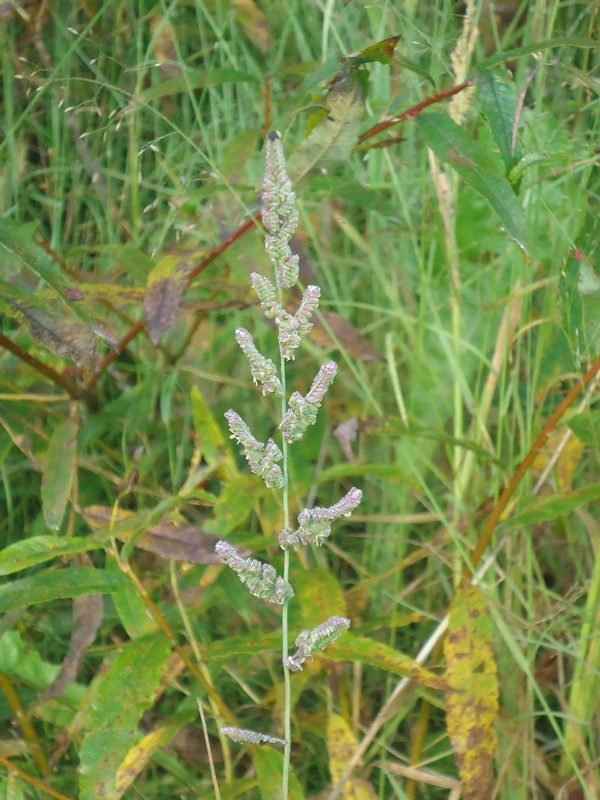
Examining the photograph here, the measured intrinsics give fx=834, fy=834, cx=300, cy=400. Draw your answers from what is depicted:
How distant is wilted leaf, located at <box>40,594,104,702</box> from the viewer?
93 cm

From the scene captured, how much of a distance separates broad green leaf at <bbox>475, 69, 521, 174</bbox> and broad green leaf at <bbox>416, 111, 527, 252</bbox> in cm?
2

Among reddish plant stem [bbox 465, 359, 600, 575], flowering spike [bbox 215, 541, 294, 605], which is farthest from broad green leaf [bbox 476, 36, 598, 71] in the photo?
flowering spike [bbox 215, 541, 294, 605]

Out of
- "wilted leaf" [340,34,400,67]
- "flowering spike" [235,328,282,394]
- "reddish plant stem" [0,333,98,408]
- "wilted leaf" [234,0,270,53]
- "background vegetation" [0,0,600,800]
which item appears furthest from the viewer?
"wilted leaf" [234,0,270,53]

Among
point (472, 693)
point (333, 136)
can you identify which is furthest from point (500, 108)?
point (472, 693)

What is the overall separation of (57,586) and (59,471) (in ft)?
0.70

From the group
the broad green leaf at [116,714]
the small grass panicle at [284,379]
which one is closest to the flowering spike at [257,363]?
the small grass panicle at [284,379]

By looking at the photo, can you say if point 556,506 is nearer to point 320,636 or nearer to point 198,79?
point 320,636

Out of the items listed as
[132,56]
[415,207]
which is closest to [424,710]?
[415,207]

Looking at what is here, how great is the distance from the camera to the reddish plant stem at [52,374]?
95 cm

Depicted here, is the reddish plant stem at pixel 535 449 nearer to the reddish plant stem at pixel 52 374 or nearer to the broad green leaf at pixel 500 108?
the broad green leaf at pixel 500 108

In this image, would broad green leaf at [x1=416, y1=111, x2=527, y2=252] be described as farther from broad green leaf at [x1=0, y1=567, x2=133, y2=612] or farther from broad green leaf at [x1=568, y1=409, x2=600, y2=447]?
broad green leaf at [x1=0, y1=567, x2=133, y2=612]

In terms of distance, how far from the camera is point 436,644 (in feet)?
3.35

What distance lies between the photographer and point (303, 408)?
1.87 ft

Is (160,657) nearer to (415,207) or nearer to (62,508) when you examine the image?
(62,508)
